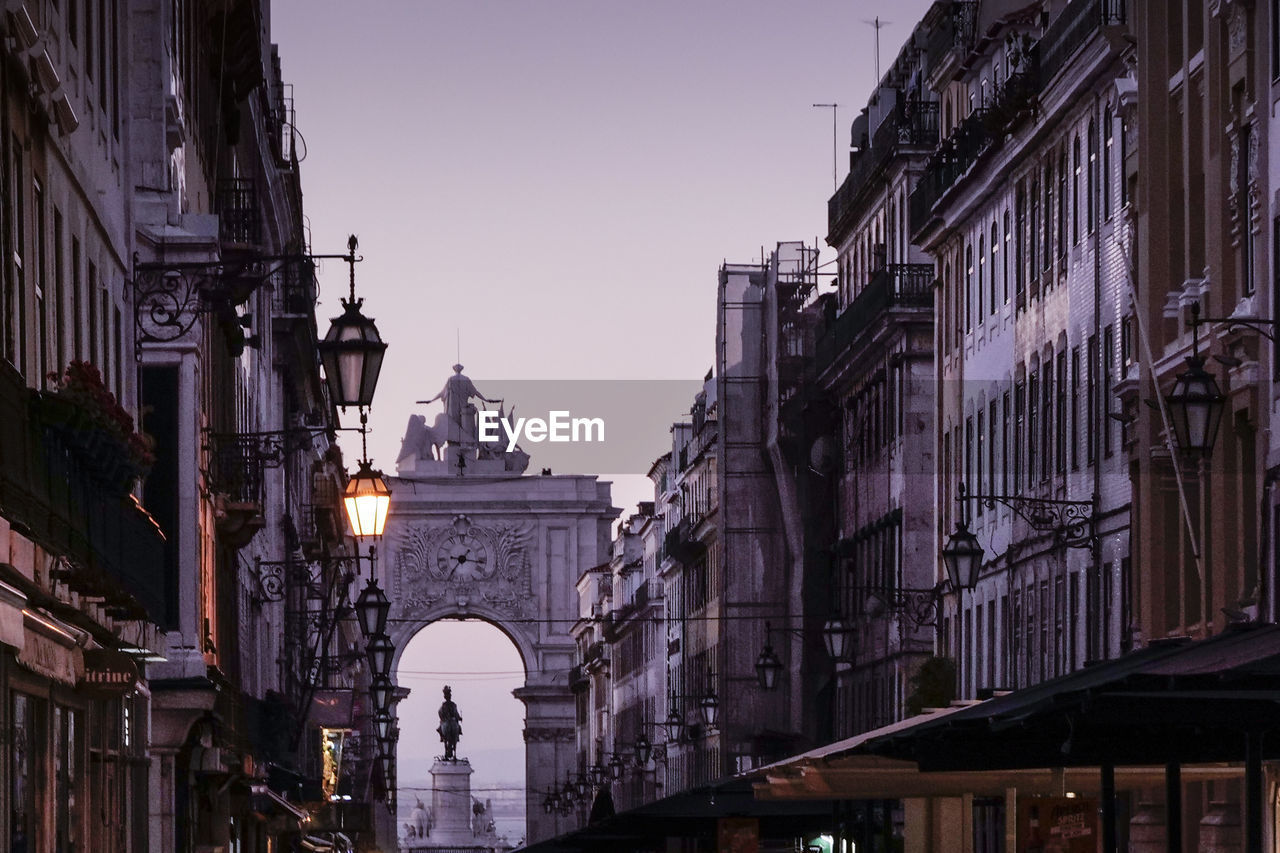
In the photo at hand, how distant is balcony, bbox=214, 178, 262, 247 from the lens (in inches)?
1580

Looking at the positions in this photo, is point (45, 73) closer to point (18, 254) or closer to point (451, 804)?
point (18, 254)

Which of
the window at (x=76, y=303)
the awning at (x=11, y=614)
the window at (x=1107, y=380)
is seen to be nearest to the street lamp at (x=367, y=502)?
the window at (x=76, y=303)

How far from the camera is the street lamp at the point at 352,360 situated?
20594 millimetres

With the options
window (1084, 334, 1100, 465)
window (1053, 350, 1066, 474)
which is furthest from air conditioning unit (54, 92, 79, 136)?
window (1053, 350, 1066, 474)

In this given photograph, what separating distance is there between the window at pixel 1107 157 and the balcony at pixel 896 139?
2002 cm

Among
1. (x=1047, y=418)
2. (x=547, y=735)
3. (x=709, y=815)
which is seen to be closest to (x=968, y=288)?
(x=1047, y=418)

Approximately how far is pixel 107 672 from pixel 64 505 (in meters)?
2.62

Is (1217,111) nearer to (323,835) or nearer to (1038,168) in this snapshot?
(1038,168)

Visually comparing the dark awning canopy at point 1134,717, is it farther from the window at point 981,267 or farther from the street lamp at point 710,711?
the street lamp at point 710,711

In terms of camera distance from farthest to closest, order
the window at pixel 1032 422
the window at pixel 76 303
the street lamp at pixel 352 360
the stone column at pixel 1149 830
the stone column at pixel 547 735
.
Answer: the stone column at pixel 547 735
the window at pixel 1032 422
the stone column at pixel 1149 830
the window at pixel 76 303
the street lamp at pixel 352 360

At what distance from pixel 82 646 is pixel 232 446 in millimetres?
17297

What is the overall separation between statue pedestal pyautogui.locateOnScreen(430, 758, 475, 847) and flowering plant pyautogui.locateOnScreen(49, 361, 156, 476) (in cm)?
12872

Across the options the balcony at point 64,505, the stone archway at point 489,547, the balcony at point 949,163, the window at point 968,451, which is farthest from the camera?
the stone archway at point 489,547

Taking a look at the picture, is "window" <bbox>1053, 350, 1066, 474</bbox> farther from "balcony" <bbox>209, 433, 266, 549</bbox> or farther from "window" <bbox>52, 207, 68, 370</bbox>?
"window" <bbox>52, 207, 68, 370</bbox>
